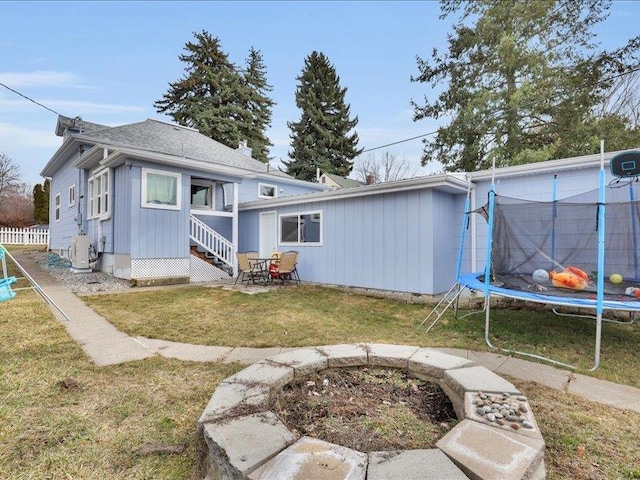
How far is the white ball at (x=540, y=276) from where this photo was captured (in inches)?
162

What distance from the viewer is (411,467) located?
1382 mm

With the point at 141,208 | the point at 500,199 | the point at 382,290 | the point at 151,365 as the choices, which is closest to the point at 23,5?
the point at 141,208

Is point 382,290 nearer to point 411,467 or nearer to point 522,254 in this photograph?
point 522,254

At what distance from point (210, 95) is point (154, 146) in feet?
54.3

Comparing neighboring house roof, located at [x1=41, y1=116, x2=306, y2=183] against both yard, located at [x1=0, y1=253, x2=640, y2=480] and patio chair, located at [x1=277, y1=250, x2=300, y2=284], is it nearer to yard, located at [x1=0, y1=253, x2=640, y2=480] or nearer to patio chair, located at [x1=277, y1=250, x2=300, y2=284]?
patio chair, located at [x1=277, y1=250, x2=300, y2=284]

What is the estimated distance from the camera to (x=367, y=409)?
2104 millimetres

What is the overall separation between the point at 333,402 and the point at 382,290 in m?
5.14

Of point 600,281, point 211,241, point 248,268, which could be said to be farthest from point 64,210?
point 600,281

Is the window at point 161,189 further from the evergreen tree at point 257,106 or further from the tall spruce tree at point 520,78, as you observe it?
the evergreen tree at point 257,106

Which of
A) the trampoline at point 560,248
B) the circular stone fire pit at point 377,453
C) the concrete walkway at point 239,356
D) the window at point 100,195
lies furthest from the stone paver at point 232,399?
the window at point 100,195

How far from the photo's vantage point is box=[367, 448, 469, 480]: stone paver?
132cm

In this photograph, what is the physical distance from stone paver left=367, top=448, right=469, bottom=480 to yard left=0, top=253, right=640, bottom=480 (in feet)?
2.41

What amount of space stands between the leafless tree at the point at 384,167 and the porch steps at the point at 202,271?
20632 mm

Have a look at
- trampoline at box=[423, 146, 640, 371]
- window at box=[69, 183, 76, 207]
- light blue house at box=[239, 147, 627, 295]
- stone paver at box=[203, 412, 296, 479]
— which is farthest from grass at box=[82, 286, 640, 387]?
window at box=[69, 183, 76, 207]
